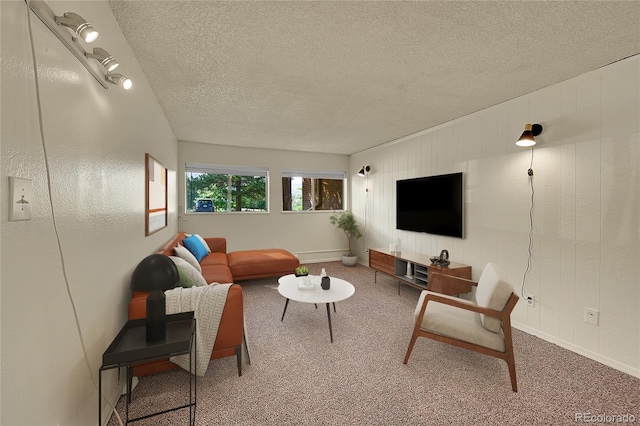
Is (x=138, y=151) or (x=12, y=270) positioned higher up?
(x=138, y=151)

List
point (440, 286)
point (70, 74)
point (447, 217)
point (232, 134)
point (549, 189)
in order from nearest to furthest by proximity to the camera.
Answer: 1. point (70, 74)
2. point (549, 189)
3. point (440, 286)
4. point (447, 217)
5. point (232, 134)

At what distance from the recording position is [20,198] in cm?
87

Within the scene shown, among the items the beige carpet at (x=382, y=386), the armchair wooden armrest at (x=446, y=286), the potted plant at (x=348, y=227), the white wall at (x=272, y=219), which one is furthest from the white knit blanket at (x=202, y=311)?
the potted plant at (x=348, y=227)

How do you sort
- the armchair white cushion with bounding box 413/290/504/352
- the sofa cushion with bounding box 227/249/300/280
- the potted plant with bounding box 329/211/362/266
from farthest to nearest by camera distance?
the potted plant with bounding box 329/211/362/266 < the sofa cushion with bounding box 227/249/300/280 < the armchair white cushion with bounding box 413/290/504/352

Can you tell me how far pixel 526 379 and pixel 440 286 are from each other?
1.00 m

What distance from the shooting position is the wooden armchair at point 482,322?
183 cm

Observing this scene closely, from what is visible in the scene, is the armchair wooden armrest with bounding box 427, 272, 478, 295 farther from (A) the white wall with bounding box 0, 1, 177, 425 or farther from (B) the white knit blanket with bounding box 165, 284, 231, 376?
(A) the white wall with bounding box 0, 1, 177, 425

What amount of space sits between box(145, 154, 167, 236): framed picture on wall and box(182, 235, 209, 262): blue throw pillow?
0.50 meters

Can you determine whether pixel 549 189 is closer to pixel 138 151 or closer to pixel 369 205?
pixel 369 205

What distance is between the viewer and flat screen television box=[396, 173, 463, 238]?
349 cm

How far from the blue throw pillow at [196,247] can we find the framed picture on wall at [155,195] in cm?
50

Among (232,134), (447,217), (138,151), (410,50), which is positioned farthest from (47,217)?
(447,217)

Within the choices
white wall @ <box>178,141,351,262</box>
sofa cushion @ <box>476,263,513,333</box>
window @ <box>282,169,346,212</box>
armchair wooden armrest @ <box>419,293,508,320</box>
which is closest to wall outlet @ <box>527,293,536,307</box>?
sofa cushion @ <box>476,263,513,333</box>

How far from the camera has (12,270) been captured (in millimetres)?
841
